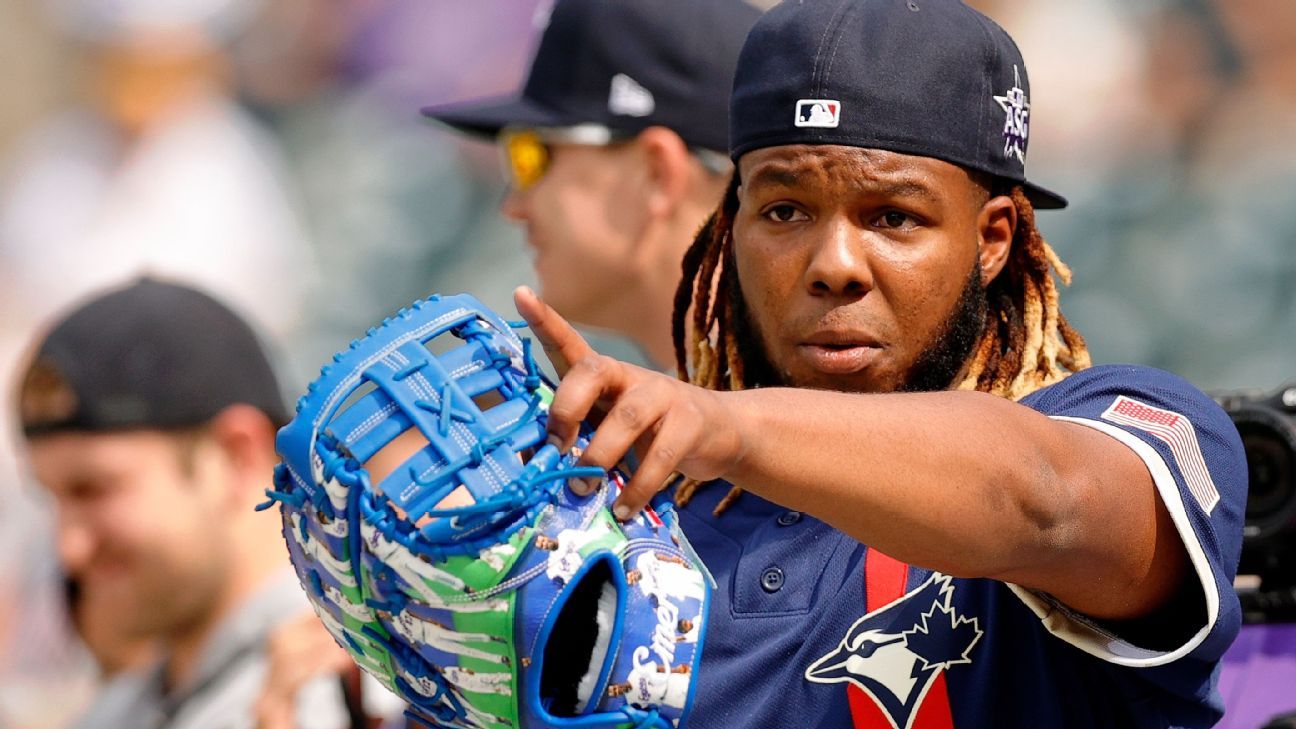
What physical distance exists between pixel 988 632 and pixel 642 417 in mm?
796

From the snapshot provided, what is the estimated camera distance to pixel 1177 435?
212 centimetres

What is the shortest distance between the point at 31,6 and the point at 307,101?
1.93 metres

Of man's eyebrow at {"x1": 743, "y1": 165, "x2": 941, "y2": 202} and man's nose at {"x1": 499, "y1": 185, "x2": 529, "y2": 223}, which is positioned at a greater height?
man's eyebrow at {"x1": 743, "y1": 165, "x2": 941, "y2": 202}

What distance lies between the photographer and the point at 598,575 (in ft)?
6.43

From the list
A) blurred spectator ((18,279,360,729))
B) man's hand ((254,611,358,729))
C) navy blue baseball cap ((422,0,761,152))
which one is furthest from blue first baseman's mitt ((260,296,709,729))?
navy blue baseball cap ((422,0,761,152))

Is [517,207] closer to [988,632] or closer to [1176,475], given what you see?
[988,632]

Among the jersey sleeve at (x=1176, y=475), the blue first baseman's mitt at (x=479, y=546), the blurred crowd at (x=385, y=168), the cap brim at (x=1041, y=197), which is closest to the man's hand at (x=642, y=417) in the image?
the blue first baseman's mitt at (x=479, y=546)

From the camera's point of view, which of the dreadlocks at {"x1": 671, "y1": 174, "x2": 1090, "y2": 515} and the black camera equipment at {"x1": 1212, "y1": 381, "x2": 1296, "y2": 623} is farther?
the black camera equipment at {"x1": 1212, "y1": 381, "x2": 1296, "y2": 623}

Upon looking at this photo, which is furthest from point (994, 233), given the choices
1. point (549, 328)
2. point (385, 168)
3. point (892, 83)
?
point (385, 168)

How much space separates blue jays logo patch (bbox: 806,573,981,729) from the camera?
2.24 metres

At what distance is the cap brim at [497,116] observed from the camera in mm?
4277

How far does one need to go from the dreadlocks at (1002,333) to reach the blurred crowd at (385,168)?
400 cm

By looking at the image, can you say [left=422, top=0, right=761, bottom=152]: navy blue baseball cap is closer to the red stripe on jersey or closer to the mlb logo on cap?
the mlb logo on cap

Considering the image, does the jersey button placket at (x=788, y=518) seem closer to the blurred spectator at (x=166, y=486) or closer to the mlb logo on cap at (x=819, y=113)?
the mlb logo on cap at (x=819, y=113)
